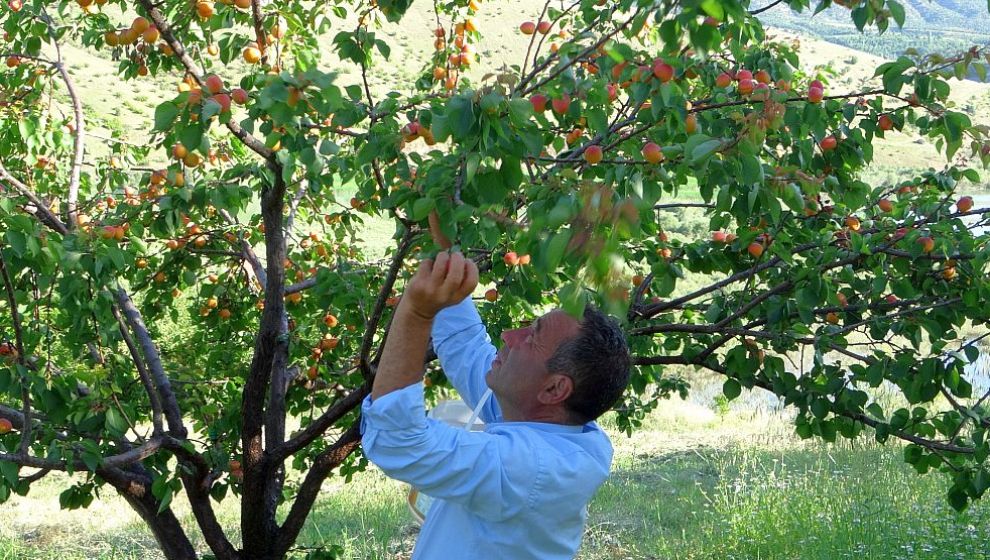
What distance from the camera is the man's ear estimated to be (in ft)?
6.37

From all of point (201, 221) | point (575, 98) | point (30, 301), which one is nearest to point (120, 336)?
point (30, 301)

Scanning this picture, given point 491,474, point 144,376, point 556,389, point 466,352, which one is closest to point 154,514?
point 144,376

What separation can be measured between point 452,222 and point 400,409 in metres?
0.43

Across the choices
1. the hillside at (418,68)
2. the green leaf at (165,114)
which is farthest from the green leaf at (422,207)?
the hillside at (418,68)

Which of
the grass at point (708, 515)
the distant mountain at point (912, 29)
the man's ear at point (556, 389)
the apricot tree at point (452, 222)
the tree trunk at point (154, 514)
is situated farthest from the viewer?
the distant mountain at point (912, 29)

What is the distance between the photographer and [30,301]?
12.6 ft

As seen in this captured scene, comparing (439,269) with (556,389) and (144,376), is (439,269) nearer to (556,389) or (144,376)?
(556,389)

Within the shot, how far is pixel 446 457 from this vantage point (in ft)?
5.30

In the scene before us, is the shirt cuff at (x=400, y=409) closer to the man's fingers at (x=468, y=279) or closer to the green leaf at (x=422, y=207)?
the man's fingers at (x=468, y=279)

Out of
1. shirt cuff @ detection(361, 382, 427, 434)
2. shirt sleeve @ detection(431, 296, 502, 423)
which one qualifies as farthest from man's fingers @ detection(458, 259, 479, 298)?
shirt sleeve @ detection(431, 296, 502, 423)

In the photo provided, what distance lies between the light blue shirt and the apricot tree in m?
0.40

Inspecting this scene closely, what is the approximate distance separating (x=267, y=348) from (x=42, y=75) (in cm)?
176

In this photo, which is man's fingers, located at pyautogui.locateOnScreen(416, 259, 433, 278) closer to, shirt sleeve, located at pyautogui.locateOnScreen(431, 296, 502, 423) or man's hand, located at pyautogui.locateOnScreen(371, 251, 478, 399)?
man's hand, located at pyautogui.locateOnScreen(371, 251, 478, 399)

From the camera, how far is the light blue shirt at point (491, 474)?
5.20 feet
